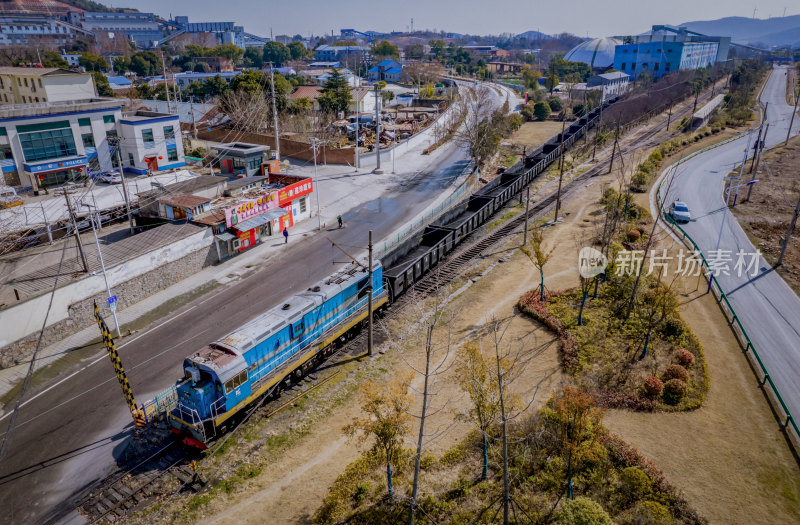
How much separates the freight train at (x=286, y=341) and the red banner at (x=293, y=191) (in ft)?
47.8

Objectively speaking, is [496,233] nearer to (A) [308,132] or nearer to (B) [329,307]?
(B) [329,307]

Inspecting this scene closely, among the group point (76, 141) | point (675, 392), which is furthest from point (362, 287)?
point (76, 141)

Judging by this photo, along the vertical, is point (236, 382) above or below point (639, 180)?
below

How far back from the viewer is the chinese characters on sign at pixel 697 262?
37.0 m

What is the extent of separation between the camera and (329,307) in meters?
28.4

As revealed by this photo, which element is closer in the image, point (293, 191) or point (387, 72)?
point (293, 191)

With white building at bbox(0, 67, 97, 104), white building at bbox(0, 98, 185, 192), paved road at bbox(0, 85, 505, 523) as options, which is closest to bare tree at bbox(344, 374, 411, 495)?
paved road at bbox(0, 85, 505, 523)

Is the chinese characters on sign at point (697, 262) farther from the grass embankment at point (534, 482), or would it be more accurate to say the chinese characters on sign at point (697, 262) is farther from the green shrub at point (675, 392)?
the grass embankment at point (534, 482)

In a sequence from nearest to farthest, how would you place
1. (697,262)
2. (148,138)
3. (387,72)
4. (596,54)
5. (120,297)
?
(120,297) → (697,262) → (148,138) → (387,72) → (596,54)

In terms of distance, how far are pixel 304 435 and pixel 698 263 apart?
33.2 metres

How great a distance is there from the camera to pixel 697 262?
38938mm

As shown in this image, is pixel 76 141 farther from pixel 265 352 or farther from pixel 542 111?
pixel 542 111

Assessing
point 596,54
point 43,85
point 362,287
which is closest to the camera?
point 362,287

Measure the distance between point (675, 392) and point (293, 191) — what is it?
119 feet
